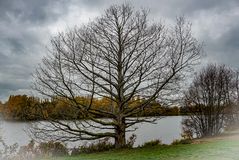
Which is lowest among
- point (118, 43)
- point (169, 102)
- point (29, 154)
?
point (29, 154)

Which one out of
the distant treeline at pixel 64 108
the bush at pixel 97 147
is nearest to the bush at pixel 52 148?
the bush at pixel 97 147

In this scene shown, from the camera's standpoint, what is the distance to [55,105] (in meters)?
21.0

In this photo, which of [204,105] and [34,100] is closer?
[34,100]

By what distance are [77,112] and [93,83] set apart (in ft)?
6.37

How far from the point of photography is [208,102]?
119 feet

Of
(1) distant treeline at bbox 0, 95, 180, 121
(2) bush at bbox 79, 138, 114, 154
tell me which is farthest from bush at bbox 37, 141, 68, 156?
(1) distant treeline at bbox 0, 95, 180, 121

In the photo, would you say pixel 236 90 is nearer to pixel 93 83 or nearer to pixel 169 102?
pixel 169 102

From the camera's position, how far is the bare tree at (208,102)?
3559 centimetres

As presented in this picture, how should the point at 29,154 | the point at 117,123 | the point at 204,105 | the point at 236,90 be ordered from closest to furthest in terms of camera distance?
the point at 29,154 < the point at 117,123 < the point at 204,105 < the point at 236,90

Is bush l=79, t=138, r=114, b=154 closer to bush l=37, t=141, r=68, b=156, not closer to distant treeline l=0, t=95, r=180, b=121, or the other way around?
bush l=37, t=141, r=68, b=156

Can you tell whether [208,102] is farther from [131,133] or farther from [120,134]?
[120,134]

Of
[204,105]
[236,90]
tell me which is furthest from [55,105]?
[236,90]

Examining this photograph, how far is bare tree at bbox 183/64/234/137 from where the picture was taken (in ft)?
117

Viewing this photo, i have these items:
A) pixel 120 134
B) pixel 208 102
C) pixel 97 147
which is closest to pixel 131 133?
pixel 208 102
